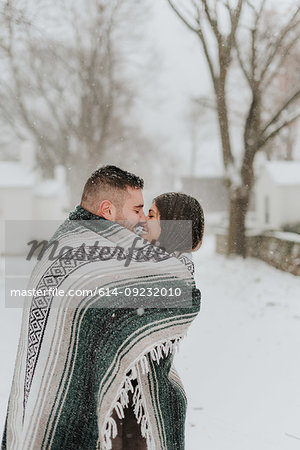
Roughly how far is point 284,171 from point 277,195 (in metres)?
0.68

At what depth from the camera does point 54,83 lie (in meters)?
10.4

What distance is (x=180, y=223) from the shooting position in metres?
1.36

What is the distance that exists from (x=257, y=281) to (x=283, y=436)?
4593mm

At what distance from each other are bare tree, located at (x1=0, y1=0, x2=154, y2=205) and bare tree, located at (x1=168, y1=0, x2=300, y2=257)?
158 cm

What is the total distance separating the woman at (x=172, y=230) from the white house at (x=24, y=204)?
356 inches

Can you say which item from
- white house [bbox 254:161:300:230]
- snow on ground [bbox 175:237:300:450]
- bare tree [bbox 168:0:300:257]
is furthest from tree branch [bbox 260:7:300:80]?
snow on ground [bbox 175:237:300:450]

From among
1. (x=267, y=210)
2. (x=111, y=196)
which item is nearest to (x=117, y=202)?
(x=111, y=196)

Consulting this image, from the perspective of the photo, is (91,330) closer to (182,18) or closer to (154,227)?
(154,227)

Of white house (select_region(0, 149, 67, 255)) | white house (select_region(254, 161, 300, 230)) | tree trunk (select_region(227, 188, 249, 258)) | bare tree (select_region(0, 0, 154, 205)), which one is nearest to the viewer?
bare tree (select_region(0, 0, 154, 205))

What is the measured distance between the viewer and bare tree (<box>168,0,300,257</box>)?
21.4 ft

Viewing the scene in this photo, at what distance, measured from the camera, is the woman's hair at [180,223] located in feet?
4.48

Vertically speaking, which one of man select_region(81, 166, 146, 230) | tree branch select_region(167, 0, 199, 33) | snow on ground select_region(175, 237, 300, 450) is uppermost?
tree branch select_region(167, 0, 199, 33)

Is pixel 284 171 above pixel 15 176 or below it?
above

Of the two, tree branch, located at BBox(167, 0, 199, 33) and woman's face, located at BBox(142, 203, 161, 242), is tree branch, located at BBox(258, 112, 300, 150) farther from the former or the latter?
woman's face, located at BBox(142, 203, 161, 242)
